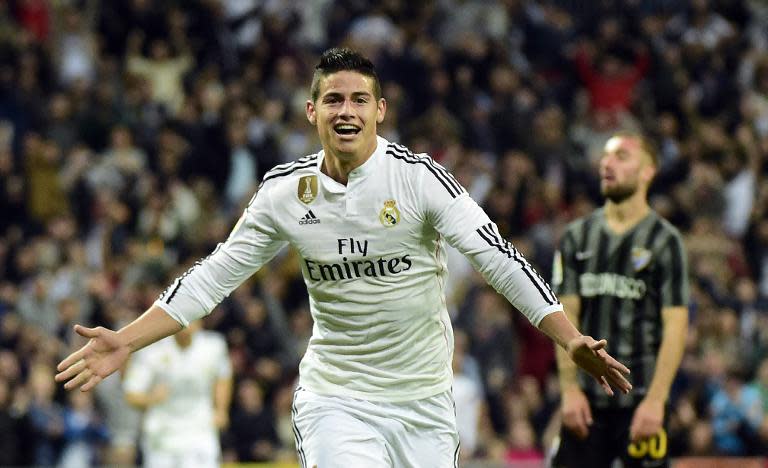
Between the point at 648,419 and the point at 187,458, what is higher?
the point at 648,419

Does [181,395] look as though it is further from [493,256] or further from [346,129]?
[493,256]

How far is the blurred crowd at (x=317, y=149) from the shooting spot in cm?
1218

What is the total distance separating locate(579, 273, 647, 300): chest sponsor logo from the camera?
684 cm

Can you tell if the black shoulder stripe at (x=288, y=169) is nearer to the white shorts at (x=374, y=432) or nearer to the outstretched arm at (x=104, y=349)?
the outstretched arm at (x=104, y=349)

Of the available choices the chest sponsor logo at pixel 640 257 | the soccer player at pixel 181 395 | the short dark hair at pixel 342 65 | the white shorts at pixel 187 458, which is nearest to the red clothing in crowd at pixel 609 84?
the soccer player at pixel 181 395

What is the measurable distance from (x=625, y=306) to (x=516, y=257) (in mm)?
1863

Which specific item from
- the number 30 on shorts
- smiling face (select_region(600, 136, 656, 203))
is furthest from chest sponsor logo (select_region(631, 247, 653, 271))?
the number 30 on shorts

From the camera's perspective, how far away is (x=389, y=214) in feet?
17.3

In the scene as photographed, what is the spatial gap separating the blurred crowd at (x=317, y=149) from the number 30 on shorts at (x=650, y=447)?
199 inches

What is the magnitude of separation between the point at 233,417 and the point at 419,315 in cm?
705

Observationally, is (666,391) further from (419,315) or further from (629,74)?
(629,74)

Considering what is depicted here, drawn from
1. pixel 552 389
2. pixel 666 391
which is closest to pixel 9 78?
pixel 552 389

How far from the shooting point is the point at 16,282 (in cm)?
1306

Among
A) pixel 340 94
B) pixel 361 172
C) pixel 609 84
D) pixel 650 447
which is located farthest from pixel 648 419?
pixel 609 84
